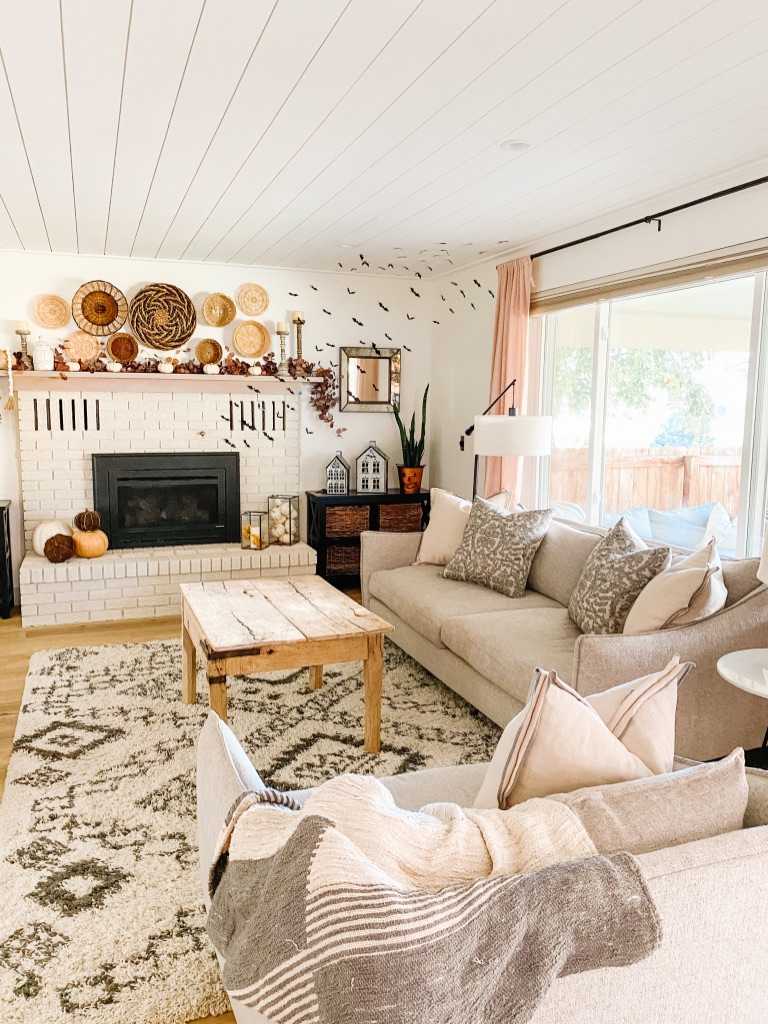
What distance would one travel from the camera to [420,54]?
2162mm

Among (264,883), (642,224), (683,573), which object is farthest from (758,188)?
(264,883)

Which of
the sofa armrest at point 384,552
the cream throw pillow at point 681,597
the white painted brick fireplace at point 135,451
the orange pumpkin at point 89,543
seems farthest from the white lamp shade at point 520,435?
the orange pumpkin at point 89,543

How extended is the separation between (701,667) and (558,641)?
0.55 meters

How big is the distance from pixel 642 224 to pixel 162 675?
10.7 ft

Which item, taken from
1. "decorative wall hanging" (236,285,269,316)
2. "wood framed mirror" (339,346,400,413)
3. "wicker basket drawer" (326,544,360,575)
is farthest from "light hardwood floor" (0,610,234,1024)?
"decorative wall hanging" (236,285,269,316)

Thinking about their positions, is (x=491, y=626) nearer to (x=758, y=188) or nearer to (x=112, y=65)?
(x=758, y=188)

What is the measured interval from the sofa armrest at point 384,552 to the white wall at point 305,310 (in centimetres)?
164

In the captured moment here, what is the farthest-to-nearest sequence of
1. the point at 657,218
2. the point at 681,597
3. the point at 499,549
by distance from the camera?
1. the point at 499,549
2. the point at 657,218
3. the point at 681,597

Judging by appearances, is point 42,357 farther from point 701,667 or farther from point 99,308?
point 701,667

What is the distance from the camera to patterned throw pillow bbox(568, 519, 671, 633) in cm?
299

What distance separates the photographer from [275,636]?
2.96 meters

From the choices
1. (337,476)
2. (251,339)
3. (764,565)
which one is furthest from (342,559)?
(764,565)

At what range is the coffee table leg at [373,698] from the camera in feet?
10.1

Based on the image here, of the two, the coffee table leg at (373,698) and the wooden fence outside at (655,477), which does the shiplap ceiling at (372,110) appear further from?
the coffee table leg at (373,698)
